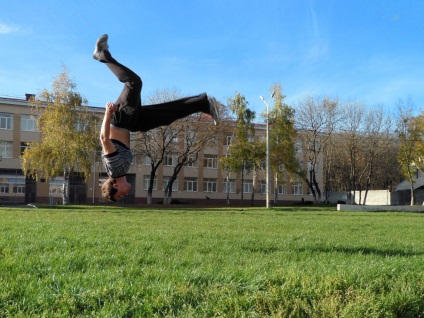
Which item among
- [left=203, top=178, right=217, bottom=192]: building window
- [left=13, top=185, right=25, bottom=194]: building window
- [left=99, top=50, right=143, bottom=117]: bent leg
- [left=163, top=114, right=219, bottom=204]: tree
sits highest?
[left=163, top=114, right=219, bottom=204]: tree

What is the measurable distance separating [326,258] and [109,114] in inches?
185

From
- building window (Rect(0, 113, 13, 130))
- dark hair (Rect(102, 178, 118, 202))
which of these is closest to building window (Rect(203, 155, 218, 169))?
building window (Rect(0, 113, 13, 130))

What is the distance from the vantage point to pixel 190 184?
71.4m

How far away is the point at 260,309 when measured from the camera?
470 cm

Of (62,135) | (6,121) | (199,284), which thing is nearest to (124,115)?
(199,284)

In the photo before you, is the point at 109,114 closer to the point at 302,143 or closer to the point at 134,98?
the point at 134,98

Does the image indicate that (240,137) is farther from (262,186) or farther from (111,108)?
(111,108)

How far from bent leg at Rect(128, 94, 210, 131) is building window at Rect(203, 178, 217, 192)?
64591 millimetres

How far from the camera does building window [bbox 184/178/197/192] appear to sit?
70.9 m

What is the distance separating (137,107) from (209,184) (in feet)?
215

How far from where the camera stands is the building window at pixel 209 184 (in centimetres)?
7231

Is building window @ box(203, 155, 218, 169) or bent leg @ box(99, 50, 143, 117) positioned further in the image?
building window @ box(203, 155, 218, 169)

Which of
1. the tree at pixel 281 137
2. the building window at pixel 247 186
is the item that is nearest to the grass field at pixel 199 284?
the tree at pixel 281 137

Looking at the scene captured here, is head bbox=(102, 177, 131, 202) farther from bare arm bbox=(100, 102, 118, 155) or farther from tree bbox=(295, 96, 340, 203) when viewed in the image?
tree bbox=(295, 96, 340, 203)
